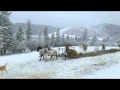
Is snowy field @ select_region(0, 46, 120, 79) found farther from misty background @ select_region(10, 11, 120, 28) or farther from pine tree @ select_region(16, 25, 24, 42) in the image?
misty background @ select_region(10, 11, 120, 28)

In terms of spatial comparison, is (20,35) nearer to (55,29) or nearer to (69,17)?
(55,29)

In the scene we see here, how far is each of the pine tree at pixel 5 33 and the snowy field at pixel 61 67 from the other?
14cm

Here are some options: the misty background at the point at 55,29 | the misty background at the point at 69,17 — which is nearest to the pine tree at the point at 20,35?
the misty background at the point at 55,29

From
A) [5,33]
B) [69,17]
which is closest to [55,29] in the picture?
[69,17]

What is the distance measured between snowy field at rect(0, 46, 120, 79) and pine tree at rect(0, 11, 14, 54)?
135 millimetres

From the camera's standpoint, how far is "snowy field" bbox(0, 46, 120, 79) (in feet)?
15.3

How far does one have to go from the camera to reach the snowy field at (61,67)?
468 centimetres

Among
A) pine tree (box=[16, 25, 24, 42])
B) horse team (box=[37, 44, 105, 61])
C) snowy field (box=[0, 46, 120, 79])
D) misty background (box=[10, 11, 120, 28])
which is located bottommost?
snowy field (box=[0, 46, 120, 79])

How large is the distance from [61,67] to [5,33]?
2.79 ft

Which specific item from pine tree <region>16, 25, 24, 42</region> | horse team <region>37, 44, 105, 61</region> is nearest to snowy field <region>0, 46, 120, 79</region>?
horse team <region>37, 44, 105, 61</region>

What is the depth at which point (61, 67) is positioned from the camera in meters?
4.71
